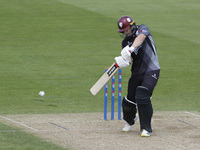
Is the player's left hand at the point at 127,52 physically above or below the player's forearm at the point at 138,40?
below

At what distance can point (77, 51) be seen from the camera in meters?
19.4

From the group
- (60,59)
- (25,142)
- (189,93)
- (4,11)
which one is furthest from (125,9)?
(25,142)

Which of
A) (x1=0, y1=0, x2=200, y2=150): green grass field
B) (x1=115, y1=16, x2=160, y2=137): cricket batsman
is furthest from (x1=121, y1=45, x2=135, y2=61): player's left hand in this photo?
(x1=0, y1=0, x2=200, y2=150): green grass field

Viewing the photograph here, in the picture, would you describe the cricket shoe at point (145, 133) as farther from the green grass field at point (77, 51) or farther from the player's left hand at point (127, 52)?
the green grass field at point (77, 51)

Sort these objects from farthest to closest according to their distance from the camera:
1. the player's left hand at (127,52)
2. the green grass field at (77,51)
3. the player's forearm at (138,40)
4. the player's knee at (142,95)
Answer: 1. the green grass field at (77,51)
2. the player's knee at (142,95)
3. the player's forearm at (138,40)
4. the player's left hand at (127,52)

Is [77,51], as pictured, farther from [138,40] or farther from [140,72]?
[138,40]

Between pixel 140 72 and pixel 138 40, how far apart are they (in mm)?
619

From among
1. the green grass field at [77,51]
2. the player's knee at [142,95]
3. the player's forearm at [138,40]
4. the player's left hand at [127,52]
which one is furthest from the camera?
the green grass field at [77,51]

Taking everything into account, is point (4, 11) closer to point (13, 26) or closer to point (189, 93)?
point (13, 26)

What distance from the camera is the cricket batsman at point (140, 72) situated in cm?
859

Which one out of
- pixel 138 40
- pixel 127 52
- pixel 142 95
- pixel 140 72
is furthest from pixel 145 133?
pixel 138 40

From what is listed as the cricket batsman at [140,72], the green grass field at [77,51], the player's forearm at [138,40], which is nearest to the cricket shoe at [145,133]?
the cricket batsman at [140,72]

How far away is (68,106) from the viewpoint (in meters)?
11.7

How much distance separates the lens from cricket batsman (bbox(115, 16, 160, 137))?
28.2ft
